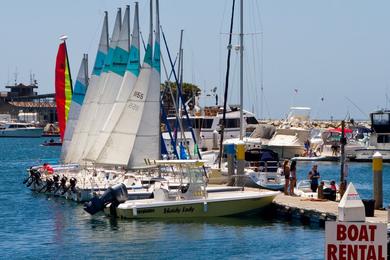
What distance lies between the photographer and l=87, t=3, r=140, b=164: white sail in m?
49.5

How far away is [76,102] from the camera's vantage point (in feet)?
199

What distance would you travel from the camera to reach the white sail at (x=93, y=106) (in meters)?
54.5

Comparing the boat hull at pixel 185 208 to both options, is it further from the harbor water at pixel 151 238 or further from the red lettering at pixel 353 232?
the red lettering at pixel 353 232

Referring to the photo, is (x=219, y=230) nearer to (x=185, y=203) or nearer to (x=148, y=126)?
(x=185, y=203)

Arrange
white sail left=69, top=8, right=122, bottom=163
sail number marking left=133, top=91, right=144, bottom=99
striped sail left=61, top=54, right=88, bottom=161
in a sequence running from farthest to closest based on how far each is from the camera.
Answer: striped sail left=61, top=54, right=88, bottom=161, white sail left=69, top=8, right=122, bottom=163, sail number marking left=133, top=91, right=144, bottom=99

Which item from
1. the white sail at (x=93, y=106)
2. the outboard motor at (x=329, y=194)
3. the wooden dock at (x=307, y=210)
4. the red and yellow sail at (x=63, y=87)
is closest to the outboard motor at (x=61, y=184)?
the white sail at (x=93, y=106)

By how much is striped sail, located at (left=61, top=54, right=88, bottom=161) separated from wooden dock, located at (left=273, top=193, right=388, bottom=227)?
21.9m

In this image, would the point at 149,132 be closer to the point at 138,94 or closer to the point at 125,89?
the point at 138,94

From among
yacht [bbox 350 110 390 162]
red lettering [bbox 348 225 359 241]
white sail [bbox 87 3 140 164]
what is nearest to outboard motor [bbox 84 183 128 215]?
white sail [bbox 87 3 140 164]

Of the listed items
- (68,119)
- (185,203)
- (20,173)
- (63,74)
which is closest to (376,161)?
(185,203)

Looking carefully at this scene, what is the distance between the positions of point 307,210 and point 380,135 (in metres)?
50.7

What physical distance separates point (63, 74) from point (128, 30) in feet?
45.8

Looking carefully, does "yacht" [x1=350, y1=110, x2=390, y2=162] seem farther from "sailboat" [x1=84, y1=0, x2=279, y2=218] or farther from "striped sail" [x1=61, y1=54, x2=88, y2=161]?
"sailboat" [x1=84, y1=0, x2=279, y2=218]

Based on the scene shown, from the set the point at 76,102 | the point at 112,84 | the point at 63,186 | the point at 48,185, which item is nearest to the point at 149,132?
the point at 63,186
